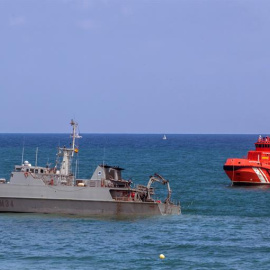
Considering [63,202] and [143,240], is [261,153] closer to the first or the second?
[63,202]

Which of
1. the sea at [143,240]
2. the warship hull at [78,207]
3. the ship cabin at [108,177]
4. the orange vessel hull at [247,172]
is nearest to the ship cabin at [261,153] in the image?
the orange vessel hull at [247,172]

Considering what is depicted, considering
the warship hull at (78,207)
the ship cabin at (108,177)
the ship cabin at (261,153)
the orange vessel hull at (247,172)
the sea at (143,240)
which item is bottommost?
the sea at (143,240)

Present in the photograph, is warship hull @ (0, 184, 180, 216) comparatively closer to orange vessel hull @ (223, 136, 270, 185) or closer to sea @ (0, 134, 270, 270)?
sea @ (0, 134, 270, 270)

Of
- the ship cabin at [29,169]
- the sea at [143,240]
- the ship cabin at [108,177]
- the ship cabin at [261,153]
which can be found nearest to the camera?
the sea at [143,240]

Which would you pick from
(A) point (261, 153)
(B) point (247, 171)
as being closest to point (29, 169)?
(B) point (247, 171)

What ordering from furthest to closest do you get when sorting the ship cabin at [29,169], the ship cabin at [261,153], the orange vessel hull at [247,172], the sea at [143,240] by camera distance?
the ship cabin at [261,153] < the orange vessel hull at [247,172] < the ship cabin at [29,169] < the sea at [143,240]

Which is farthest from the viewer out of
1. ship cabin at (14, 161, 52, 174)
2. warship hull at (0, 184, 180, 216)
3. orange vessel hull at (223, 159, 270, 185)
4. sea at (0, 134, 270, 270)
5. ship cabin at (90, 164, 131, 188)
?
orange vessel hull at (223, 159, 270, 185)

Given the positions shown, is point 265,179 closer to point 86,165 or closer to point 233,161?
point 233,161

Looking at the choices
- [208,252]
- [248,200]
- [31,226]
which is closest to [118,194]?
[31,226]

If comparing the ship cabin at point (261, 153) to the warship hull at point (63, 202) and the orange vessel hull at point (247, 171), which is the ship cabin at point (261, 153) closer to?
the orange vessel hull at point (247, 171)

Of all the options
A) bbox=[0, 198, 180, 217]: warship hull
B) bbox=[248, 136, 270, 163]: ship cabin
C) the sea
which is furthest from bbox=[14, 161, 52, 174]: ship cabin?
bbox=[248, 136, 270, 163]: ship cabin

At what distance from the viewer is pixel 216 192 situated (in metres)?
84.1

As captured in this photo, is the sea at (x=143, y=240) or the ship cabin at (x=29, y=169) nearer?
the sea at (x=143, y=240)

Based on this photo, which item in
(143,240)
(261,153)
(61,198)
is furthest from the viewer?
(261,153)
